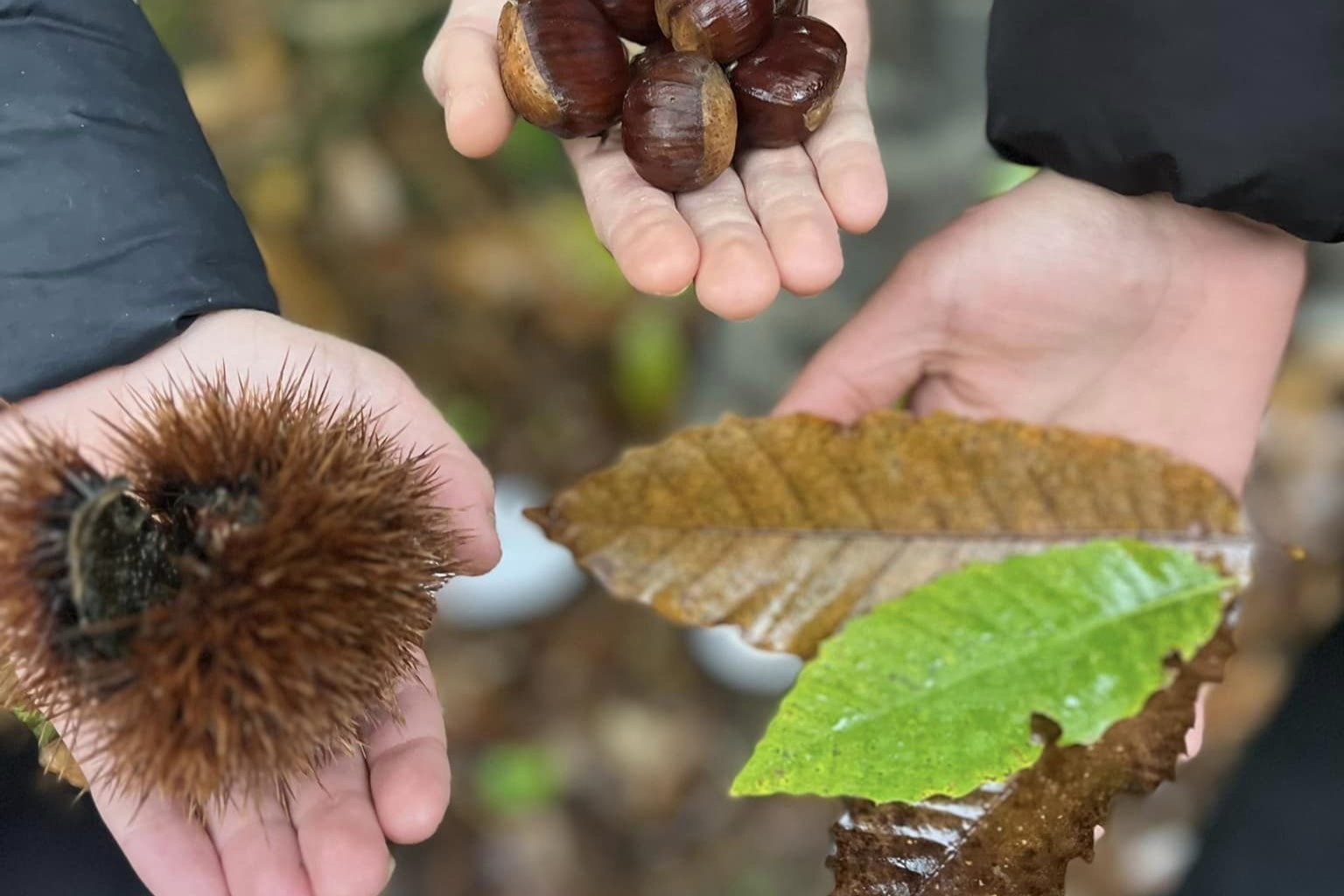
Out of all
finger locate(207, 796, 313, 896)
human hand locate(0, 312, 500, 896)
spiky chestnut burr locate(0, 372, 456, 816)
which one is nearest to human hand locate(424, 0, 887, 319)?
human hand locate(0, 312, 500, 896)

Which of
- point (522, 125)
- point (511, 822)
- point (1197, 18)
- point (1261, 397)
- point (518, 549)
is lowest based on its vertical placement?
point (511, 822)

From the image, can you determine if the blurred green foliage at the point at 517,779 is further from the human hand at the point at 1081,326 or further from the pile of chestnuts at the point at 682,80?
the pile of chestnuts at the point at 682,80

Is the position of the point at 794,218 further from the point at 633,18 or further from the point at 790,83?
the point at 633,18

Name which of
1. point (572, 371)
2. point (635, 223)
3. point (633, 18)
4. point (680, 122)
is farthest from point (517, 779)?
point (633, 18)

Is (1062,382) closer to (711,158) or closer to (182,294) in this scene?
(711,158)

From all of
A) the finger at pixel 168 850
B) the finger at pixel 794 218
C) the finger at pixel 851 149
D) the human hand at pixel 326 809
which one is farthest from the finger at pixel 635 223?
the finger at pixel 168 850

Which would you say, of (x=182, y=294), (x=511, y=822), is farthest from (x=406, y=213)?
(x=511, y=822)
